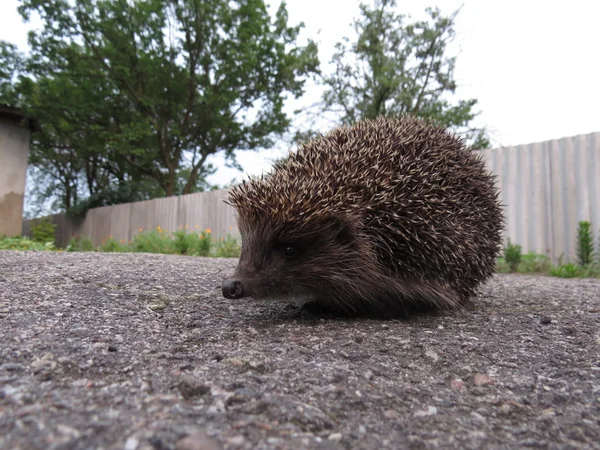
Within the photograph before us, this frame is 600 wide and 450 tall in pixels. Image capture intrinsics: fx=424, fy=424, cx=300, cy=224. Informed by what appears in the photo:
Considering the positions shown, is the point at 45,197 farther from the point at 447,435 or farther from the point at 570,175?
the point at 447,435

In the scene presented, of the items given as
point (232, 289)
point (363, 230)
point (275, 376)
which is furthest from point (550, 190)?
point (275, 376)

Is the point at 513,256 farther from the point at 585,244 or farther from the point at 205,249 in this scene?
the point at 205,249

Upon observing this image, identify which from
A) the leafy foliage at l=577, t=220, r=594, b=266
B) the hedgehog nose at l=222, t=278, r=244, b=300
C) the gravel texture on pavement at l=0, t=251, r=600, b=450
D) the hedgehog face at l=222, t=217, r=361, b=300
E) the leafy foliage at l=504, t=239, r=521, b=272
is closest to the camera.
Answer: the gravel texture on pavement at l=0, t=251, r=600, b=450

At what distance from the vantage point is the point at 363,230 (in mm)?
3020

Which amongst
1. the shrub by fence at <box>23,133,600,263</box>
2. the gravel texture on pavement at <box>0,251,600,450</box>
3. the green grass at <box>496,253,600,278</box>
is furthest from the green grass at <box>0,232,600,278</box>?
the gravel texture on pavement at <box>0,251,600,450</box>

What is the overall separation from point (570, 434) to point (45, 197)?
122 feet

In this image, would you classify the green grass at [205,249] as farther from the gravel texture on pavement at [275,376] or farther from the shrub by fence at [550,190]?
the gravel texture on pavement at [275,376]

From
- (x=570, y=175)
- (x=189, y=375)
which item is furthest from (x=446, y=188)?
(x=570, y=175)

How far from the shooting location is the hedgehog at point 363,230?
2914mm

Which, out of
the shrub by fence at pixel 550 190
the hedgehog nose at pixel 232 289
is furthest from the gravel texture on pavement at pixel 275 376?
the shrub by fence at pixel 550 190

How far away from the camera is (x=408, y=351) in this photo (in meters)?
2.26

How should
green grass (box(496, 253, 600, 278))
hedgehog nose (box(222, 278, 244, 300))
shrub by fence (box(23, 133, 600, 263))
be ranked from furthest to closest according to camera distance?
1. shrub by fence (box(23, 133, 600, 263))
2. green grass (box(496, 253, 600, 278))
3. hedgehog nose (box(222, 278, 244, 300))

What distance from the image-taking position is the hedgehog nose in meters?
2.68

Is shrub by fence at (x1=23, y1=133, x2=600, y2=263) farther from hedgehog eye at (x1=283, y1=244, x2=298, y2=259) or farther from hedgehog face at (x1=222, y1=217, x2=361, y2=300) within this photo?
hedgehog eye at (x1=283, y1=244, x2=298, y2=259)
